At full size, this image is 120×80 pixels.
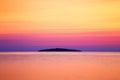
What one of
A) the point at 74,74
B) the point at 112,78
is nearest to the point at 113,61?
the point at 112,78

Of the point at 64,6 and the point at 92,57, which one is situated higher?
the point at 64,6

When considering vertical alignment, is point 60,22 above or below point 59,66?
above

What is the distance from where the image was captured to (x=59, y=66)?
3.95 ft

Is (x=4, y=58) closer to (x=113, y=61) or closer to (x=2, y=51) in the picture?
(x=2, y=51)

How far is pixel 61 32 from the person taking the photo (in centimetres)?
121

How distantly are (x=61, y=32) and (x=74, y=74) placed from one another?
0.97 ft

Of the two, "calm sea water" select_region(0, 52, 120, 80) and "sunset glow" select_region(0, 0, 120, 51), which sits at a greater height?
"sunset glow" select_region(0, 0, 120, 51)

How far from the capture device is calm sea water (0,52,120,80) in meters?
1.16

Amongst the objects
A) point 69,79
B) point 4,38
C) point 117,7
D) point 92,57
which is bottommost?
point 69,79

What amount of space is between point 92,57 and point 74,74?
0.54 feet

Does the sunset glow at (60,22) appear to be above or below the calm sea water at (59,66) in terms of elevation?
above

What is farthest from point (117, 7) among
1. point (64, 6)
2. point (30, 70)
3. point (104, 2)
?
point (30, 70)

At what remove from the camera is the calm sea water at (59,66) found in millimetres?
1159

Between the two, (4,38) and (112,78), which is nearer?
(112,78)
